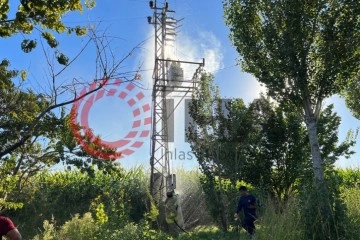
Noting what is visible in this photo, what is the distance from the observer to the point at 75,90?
6227 mm

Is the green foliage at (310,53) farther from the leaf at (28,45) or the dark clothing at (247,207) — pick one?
the leaf at (28,45)

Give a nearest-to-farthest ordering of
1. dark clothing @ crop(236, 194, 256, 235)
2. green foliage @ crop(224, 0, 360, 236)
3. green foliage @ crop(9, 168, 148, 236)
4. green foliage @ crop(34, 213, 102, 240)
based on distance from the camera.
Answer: green foliage @ crop(34, 213, 102, 240), dark clothing @ crop(236, 194, 256, 235), green foliage @ crop(224, 0, 360, 236), green foliage @ crop(9, 168, 148, 236)

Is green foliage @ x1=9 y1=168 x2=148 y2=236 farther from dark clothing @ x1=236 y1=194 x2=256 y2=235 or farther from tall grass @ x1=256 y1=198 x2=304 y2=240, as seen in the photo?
tall grass @ x1=256 y1=198 x2=304 y2=240

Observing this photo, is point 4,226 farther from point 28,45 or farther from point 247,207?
point 247,207

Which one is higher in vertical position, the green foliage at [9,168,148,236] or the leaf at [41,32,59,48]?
the leaf at [41,32,59,48]

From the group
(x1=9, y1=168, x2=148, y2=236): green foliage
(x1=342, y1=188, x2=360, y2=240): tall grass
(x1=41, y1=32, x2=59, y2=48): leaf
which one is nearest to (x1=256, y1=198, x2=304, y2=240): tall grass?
(x1=342, y1=188, x2=360, y2=240): tall grass

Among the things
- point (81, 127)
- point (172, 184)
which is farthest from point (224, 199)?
point (81, 127)

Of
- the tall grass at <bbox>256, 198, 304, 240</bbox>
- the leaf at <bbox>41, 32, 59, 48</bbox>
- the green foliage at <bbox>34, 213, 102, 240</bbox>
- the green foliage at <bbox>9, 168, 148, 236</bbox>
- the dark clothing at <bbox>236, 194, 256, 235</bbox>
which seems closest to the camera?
the leaf at <bbox>41, 32, 59, 48</bbox>

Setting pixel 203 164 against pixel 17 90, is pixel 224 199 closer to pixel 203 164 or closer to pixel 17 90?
pixel 203 164

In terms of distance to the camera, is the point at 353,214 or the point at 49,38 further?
the point at 353,214

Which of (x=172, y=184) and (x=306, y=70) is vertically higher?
(x=306, y=70)

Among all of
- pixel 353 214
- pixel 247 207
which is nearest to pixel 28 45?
pixel 353 214

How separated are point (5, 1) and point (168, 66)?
1337 centimetres

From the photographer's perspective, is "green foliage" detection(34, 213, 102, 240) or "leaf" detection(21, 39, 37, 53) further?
"green foliage" detection(34, 213, 102, 240)
